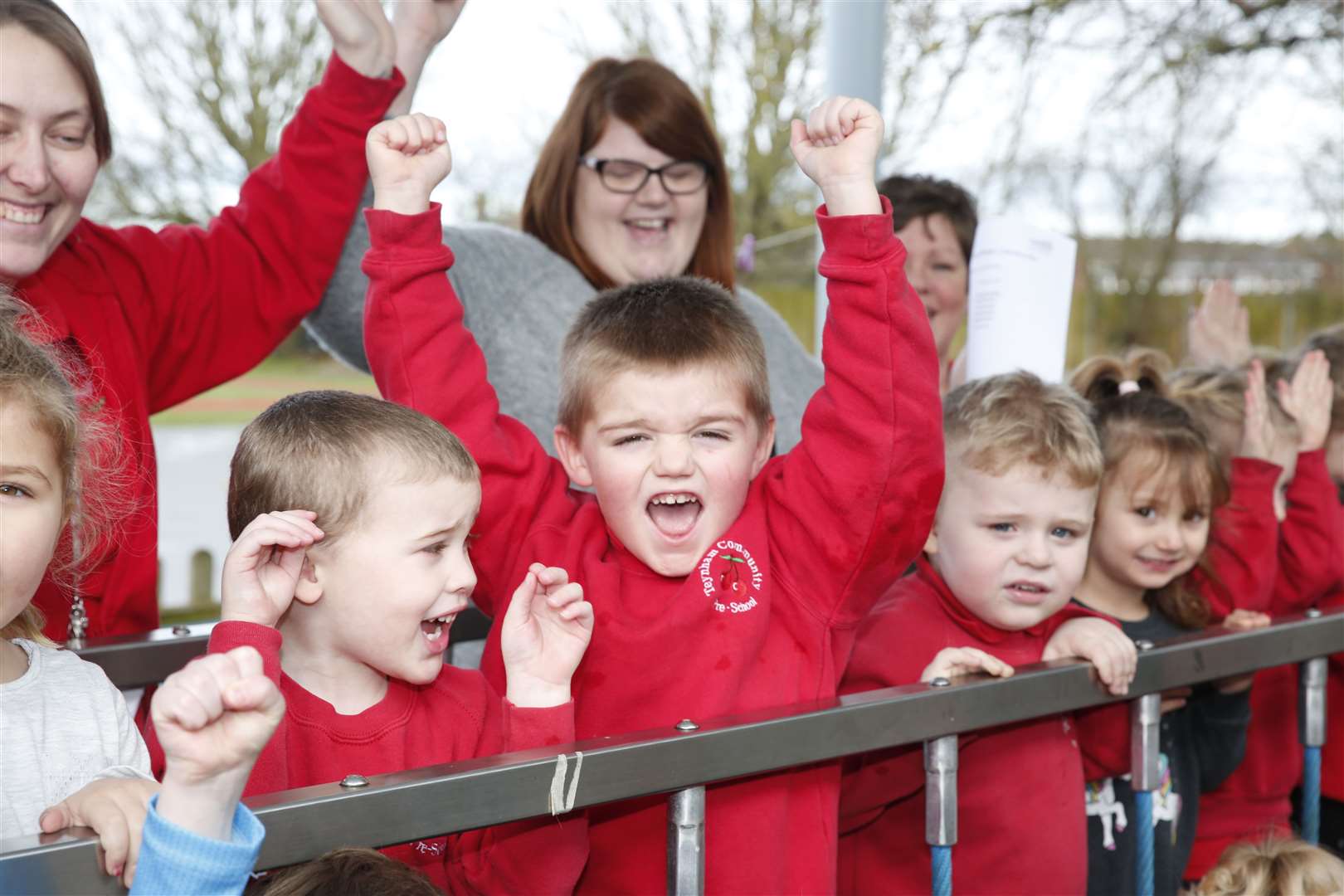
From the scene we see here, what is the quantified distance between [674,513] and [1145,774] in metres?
0.84

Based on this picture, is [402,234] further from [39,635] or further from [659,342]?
[39,635]

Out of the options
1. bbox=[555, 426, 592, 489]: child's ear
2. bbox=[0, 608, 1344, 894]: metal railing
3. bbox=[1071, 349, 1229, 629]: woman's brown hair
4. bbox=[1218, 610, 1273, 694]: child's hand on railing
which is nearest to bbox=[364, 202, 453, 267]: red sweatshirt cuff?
bbox=[555, 426, 592, 489]: child's ear

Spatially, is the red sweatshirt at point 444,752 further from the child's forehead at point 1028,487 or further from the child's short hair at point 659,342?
the child's forehead at point 1028,487

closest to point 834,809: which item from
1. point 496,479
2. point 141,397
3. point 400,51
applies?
point 496,479

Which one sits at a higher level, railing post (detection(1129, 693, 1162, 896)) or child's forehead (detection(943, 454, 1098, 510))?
child's forehead (detection(943, 454, 1098, 510))

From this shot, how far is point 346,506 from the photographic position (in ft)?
5.26

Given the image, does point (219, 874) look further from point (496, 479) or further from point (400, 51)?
point (400, 51)

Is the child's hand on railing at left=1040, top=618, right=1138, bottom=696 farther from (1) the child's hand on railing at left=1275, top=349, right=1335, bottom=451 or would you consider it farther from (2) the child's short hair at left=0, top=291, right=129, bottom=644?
(2) the child's short hair at left=0, top=291, right=129, bottom=644

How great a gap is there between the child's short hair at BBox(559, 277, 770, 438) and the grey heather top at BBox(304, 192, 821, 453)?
0.63 meters

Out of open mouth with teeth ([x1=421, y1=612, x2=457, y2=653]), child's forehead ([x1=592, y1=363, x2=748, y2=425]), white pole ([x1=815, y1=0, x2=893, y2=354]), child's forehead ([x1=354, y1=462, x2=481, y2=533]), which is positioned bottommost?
open mouth with teeth ([x1=421, y1=612, x2=457, y2=653])

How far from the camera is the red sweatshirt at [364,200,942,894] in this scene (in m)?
1.77

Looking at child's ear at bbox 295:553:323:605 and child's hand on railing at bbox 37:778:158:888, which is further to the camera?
child's ear at bbox 295:553:323:605

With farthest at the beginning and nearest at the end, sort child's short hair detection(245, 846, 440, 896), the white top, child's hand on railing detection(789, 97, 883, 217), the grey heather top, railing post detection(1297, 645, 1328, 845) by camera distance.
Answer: the grey heather top → railing post detection(1297, 645, 1328, 845) → child's hand on railing detection(789, 97, 883, 217) → the white top → child's short hair detection(245, 846, 440, 896)

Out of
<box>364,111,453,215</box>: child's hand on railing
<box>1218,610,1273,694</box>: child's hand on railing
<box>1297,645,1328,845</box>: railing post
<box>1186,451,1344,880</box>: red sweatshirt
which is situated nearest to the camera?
<box>364,111,453,215</box>: child's hand on railing
